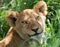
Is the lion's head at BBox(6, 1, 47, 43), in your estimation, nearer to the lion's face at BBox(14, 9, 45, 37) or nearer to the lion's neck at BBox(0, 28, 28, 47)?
the lion's face at BBox(14, 9, 45, 37)

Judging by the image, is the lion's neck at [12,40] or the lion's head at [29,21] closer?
the lion's head at [29,21]

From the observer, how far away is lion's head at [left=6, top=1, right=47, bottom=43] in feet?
12.1

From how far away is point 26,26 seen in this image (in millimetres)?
3877

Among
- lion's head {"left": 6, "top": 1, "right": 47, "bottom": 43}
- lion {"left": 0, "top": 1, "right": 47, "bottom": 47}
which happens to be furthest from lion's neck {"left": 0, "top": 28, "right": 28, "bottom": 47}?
lion's head {"left": 6, "top": 1, "right": 47, "bottom": 43}

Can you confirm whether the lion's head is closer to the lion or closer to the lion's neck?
the lion

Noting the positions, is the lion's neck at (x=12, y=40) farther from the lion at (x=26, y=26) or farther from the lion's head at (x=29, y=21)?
the lion's head at (x=29, y=21)

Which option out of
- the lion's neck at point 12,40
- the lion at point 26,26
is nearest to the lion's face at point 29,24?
the lion at point 26,26

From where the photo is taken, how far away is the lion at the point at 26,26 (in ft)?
12.2

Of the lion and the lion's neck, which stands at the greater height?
the lion

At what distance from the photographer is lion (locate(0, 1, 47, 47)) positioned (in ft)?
12.2

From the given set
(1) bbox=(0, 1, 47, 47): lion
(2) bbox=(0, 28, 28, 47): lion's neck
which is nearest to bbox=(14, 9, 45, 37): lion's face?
(1) bbox=(0, 1, 47, 47): lion

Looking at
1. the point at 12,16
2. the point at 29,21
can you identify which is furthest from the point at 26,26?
the point at 12,16

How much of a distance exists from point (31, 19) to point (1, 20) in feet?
4.82

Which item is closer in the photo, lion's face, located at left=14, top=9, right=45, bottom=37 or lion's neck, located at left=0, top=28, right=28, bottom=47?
lion's face, located at left=14, top=9, right=45, bottom=37
